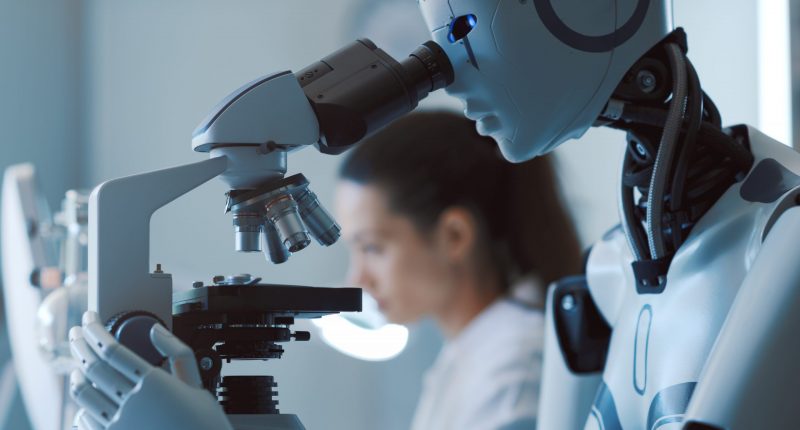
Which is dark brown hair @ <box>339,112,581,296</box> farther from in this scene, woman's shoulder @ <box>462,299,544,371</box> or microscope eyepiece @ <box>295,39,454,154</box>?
microscope eyepiece @ <box>295,39,454,154</box>

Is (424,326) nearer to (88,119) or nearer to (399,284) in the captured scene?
(399,284)

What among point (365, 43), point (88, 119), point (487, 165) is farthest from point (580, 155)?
point (365, 43)

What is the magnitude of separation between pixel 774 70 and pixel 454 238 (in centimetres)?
91

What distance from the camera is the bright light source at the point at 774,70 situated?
2.03 metres

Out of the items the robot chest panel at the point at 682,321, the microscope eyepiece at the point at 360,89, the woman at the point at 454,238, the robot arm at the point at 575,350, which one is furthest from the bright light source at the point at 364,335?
the microscope eyepiece at the point at 360,89

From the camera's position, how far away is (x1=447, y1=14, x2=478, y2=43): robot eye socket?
3.02 ft

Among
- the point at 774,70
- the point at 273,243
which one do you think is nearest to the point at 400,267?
the point at 774,70

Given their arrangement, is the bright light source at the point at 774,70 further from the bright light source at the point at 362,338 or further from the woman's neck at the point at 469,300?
the bright light source at the point at 362,338

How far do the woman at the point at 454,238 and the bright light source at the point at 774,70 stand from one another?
56 centimetres

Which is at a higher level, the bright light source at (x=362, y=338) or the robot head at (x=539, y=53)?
the robot head at (x=539, y=53)

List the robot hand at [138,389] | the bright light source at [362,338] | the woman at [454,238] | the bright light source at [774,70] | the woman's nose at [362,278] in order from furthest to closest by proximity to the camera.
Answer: the bright light source at [362,338] < the woman's nose at [362,278] < the woman at [454,238] < the bright light source at [774,70] < the robot hand at [138,389]

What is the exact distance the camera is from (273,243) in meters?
0.84

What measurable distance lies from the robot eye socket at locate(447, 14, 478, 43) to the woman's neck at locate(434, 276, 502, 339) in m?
1.56

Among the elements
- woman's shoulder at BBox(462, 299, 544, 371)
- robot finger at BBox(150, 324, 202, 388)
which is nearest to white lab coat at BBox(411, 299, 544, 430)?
woman's shoulder at BBox(462, 299, 544, 371)
